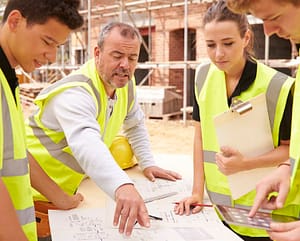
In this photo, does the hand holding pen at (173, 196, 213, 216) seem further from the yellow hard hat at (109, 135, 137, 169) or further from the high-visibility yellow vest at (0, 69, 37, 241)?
the yellow hard hat at (109, 135, 137, 169)

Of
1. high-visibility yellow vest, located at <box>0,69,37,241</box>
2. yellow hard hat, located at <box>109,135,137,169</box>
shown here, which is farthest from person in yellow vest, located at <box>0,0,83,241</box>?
yellow hard hat, located at <box>109,135,137,169</box>

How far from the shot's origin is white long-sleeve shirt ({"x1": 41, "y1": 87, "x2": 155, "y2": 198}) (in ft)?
5.24

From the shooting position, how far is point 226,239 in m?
1.55

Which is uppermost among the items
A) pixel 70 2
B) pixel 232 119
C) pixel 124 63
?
pixel 70 2

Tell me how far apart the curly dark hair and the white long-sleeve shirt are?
41 centimetres

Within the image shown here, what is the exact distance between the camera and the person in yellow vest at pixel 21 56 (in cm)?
138

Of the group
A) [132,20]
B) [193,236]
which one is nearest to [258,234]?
[193,236]

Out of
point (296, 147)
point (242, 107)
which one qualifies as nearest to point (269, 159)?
point (242, 107)

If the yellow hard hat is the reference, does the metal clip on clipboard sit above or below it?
above

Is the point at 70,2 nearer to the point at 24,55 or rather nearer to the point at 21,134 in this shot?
the point at 24,55

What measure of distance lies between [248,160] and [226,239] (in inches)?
16.0

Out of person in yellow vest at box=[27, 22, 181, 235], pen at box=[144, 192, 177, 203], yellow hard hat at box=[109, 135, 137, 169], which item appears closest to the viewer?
person in yellow vest at box=[27, 22, 181, 235]

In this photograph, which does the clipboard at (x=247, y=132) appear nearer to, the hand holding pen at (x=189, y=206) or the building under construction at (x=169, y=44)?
the hand holding pen at (x=189, y=206)

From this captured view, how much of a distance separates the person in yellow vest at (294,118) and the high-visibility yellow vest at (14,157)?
71cm
